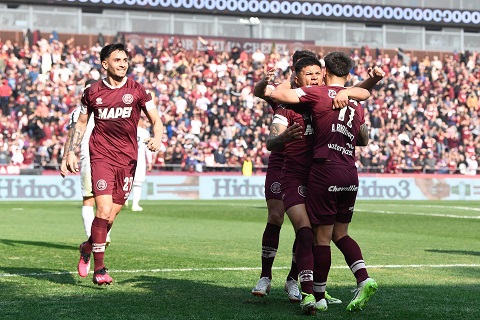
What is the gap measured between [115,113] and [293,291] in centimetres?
285

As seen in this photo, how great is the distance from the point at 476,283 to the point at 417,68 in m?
38.2

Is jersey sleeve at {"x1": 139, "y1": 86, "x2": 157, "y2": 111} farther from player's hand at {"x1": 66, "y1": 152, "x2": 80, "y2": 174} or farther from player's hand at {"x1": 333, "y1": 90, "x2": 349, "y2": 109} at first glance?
player's hand at {"x1": 333, "y1": 90, "x2": 349, "y2": 109}

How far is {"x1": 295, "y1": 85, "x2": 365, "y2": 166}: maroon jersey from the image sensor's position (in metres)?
8.23

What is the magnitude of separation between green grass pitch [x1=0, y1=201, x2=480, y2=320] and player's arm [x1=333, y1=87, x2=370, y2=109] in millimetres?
1746

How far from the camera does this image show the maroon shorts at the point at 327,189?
27.1 ft

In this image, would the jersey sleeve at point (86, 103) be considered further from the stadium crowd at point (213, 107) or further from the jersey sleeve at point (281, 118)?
the stadium crowd at point (213, 107)

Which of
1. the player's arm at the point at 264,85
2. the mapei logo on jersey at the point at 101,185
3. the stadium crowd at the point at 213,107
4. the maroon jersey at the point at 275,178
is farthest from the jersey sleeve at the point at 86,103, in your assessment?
the stadium crowd at the point at 213,107

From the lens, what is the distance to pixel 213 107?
38.4 metres

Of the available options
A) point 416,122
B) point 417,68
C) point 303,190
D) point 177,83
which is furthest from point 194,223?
point 417,68

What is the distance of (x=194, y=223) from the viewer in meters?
21.5

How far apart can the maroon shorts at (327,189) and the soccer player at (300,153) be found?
0.13 metres

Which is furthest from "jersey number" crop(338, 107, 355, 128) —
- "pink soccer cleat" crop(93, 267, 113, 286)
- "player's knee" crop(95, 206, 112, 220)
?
"player's knee" crop(95, 206, 112, 220)

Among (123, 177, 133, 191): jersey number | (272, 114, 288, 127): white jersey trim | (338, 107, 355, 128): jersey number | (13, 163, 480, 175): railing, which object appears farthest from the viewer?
(13, 163, 480, 175): railing

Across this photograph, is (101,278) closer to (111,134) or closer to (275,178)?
(111,134)
